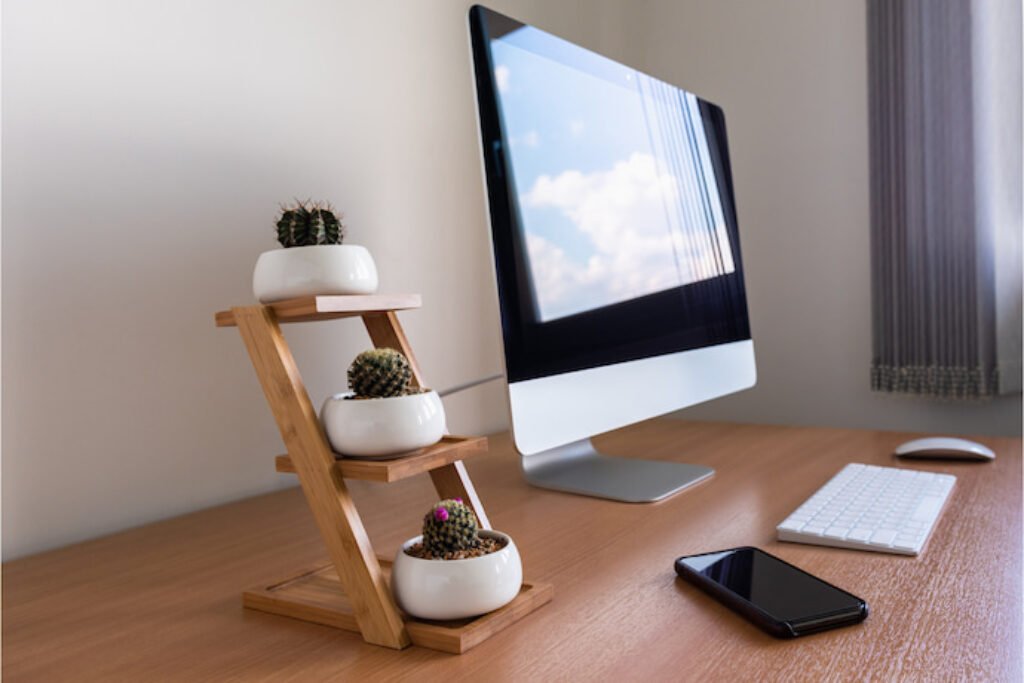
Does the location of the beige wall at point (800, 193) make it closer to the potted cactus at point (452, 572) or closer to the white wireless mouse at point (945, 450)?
the white wireless mouse at point (945, 450)

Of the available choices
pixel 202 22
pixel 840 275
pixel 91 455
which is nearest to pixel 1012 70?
pixel 840 275

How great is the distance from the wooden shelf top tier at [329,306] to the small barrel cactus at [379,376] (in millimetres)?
39

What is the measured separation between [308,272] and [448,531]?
24 centimetres

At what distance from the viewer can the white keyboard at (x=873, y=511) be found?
2.62 ft

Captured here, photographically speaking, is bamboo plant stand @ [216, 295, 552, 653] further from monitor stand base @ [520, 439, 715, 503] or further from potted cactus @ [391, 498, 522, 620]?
monitor stand base @ [520, 439, 715, 503]

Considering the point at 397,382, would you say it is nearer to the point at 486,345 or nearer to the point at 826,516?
the point at 826,516

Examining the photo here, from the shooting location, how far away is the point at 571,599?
0.68 m

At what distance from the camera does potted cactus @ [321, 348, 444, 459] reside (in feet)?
2.00

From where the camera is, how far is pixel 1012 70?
161 cm

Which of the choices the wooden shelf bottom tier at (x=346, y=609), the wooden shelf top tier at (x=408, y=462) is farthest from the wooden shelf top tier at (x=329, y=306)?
the wooden shelf bottom tier at (x=346, y=609)

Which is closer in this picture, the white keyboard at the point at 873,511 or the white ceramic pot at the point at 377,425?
the white ceramic pot at the point at 377,425

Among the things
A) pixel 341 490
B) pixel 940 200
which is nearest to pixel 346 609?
pixel 341 490

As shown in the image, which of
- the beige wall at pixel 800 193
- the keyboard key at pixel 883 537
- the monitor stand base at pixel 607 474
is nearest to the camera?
the keyboard key at pixel 883 537

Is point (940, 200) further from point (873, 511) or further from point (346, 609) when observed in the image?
point (346, 609)
